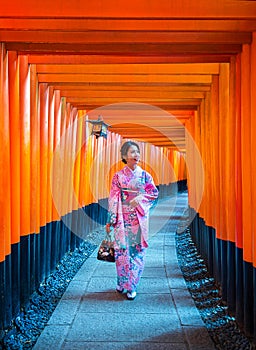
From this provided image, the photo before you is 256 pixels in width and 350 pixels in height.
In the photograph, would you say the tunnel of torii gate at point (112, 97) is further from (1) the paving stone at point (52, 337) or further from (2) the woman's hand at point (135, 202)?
(2) the woman's hand at point (135, 202)

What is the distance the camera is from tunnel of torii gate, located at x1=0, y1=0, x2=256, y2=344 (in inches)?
144

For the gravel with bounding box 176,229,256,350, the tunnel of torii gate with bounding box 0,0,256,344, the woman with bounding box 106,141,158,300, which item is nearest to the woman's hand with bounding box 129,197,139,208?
the woman with bounding box 106,141,158,300

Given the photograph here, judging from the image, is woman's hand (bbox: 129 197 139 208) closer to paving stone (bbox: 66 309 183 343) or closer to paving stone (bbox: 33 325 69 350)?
paving stone (bbox: 66 309 183 343)

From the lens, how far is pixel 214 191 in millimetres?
5895

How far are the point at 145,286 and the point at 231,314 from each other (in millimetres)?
1566

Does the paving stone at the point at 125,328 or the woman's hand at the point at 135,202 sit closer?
the paving stone at the point at 125,328

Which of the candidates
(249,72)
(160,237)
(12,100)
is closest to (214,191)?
(249,72)

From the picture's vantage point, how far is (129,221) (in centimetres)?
560

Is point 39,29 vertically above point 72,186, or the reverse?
point 39,29

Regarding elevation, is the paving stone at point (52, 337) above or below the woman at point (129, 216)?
below

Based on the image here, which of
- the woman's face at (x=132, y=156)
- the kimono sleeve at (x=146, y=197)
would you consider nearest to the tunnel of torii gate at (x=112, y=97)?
the kimono sleeve at (x=146, y=197)

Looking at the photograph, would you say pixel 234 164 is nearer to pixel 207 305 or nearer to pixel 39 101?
pixel 207 305

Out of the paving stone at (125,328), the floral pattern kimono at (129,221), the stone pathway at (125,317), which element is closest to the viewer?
the stone pathway at (125,317)

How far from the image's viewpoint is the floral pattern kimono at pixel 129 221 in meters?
5.52
